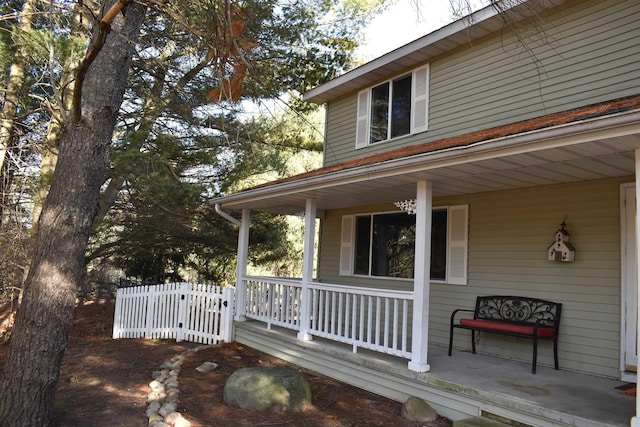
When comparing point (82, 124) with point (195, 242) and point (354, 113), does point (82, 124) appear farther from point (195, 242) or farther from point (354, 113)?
point (195, 242)

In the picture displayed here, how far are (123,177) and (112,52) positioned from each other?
454 cm

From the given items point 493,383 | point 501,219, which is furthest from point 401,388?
point 501,219

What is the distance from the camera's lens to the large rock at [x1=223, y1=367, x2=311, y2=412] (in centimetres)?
467

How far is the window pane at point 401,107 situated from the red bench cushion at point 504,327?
3.47 metres

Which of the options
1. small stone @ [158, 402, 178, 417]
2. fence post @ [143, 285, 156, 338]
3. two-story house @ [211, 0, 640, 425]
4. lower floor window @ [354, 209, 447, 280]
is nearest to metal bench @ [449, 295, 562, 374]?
two-story house @ [211, 0, 640, 425]

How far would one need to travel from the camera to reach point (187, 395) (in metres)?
5.07

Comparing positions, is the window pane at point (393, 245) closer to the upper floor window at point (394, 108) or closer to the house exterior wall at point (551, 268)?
the house exterior wall at point (551, 268)

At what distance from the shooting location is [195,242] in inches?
471

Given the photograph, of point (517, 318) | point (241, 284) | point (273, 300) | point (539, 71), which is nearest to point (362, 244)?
point (273, 300)

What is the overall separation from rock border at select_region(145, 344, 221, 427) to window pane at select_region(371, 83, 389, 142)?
499cm

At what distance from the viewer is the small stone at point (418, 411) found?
4.43 metres

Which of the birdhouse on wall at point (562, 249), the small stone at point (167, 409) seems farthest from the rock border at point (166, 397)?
the birdhouse on wall at point (562, 249)

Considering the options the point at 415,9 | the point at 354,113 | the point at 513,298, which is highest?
the point at 354,113

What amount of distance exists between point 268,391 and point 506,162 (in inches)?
128
